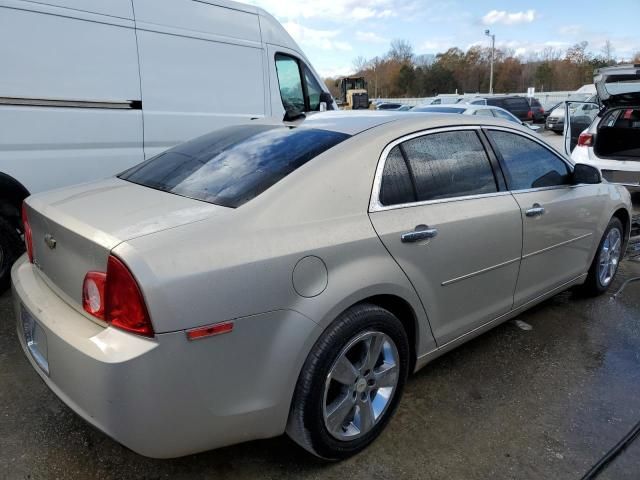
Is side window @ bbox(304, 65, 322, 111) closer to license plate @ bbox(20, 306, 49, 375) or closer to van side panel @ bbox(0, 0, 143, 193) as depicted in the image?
van side panel @ bbox(0, 0, 143, 193)

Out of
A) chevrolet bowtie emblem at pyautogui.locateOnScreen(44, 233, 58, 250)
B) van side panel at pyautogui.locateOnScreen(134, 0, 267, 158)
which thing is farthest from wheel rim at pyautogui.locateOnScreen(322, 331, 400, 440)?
van side panel at pyautogui.locateOnScreen(134, 0, 267, 158)

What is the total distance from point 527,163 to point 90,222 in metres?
2.67

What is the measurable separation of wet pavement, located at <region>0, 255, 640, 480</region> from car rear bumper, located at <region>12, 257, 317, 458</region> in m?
0.38

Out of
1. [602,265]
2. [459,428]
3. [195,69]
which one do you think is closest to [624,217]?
[602,265]

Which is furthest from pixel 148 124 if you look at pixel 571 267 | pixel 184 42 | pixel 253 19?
pixel 571 267

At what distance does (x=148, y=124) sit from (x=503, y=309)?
344 cm

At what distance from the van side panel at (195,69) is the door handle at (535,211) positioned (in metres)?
3.28

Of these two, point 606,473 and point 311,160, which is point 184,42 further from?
point 606,473

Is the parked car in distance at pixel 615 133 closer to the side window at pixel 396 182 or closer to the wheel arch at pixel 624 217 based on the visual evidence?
the wheel arch at pixel 624 217

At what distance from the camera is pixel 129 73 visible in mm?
4480

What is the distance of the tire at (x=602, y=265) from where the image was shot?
165 inches

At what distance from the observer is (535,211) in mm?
3207

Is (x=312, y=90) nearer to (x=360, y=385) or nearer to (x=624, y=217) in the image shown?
(x=624, y=217)

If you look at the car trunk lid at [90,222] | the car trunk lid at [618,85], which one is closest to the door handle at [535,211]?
the car trunk lid at [90,222]
